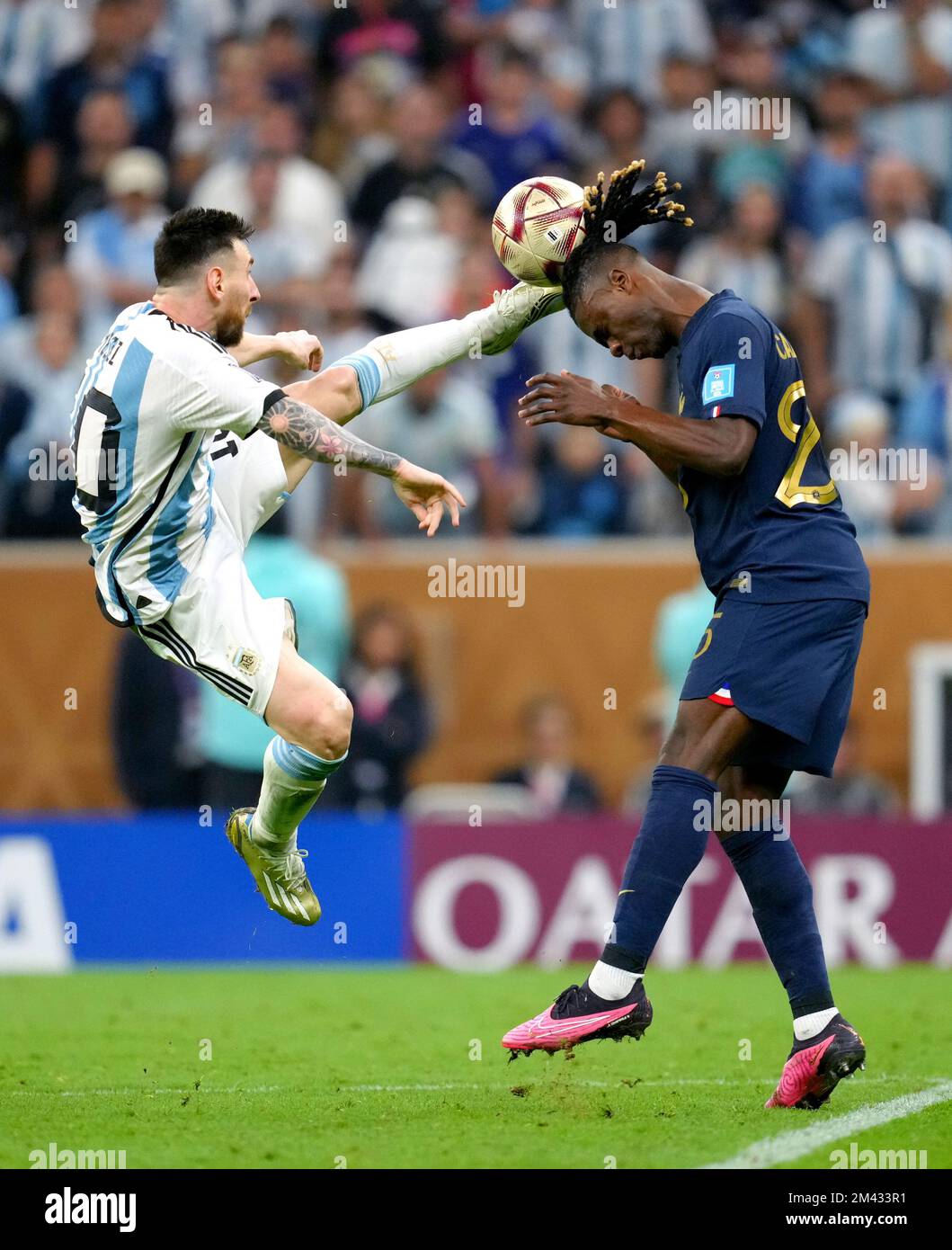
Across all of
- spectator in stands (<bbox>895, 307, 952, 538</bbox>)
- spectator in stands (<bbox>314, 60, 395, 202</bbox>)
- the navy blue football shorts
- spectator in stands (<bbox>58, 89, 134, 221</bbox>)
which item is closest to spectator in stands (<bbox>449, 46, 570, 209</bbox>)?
spectator in stands (<bbox>314, 60, 395, 202</bbox>)

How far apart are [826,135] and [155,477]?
838 cm

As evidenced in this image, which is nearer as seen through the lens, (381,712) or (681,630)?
(681,630)

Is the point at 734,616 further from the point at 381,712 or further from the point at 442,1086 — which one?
the point at 381,712

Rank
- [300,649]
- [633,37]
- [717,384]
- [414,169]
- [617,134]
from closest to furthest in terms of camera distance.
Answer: [717,384] < [300,649] < [414,169] < [617,134] < [633,37]

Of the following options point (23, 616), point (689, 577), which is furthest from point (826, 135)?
point (23, 616)

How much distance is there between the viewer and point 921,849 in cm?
1053

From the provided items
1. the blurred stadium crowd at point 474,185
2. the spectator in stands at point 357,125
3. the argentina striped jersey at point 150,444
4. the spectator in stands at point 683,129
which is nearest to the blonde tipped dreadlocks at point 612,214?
the argentina striped jersey at point 150,444

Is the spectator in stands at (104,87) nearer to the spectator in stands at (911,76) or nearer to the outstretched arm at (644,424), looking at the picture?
the spectator in stands at (911,76)

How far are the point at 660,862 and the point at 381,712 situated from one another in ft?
17.3

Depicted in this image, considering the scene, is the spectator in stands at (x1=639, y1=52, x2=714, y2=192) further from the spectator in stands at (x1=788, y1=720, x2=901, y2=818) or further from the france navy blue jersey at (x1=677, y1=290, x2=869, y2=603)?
the france navy blue jersey at (x1=677, y1=290, x2=869, y2=603)

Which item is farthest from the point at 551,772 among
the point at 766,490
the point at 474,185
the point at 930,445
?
the point at 766,490

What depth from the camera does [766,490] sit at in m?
6.14

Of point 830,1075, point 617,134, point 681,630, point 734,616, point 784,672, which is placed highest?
point 617,134

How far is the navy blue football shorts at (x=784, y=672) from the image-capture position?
6000 mm
